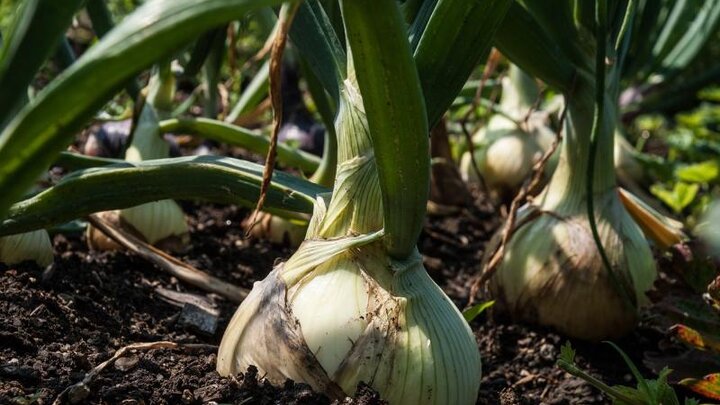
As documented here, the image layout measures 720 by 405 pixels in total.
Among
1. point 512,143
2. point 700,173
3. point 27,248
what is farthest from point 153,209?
point 700,173

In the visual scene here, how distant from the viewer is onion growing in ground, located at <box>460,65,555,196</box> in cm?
253

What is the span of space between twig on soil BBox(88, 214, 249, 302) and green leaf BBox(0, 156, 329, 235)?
255mm

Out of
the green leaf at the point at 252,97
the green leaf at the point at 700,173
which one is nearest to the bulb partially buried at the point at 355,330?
the green leaf at the point at 252,97

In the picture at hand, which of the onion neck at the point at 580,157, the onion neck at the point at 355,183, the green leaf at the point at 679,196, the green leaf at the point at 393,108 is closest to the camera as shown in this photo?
the green leaf at the point at 393,108

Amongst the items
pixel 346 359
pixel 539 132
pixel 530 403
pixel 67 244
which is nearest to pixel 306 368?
pixel 346 359

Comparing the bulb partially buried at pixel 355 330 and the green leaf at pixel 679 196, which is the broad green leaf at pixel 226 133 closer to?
the bulb partially buried at pixel 355 330

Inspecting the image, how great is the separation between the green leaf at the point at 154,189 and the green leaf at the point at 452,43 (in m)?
0.26

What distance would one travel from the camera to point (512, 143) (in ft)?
8.39

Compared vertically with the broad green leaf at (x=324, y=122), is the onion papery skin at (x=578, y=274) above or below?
below

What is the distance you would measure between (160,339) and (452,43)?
0.60 m

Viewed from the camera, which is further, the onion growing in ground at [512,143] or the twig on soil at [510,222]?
the onion growing in ground at [512,143]

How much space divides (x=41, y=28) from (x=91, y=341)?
0.65 m

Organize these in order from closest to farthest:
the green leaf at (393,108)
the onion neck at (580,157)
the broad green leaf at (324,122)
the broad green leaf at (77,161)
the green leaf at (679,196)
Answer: the green leaf at (393,108) → the broad green leaf at (77,161) → the onion neck at (580,157) → the broad green leaf at (324,122) → the green leaf at (679,196)

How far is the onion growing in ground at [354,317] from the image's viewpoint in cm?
112
